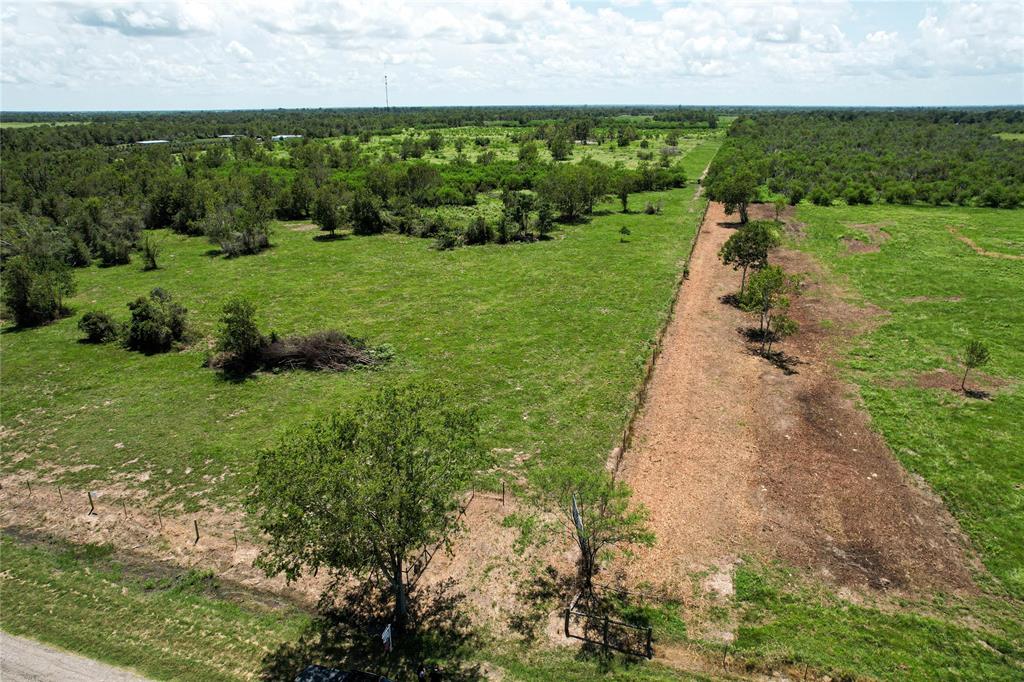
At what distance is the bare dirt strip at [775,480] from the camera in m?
19.0

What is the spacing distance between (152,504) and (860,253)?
66.5 m

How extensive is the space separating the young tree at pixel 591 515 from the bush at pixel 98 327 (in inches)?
1407

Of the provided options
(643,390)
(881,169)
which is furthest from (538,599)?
(881,169)

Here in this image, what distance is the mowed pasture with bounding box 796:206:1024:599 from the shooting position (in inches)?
854

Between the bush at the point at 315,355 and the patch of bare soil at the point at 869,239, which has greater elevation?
the patch of bare soil at the point at 869,239

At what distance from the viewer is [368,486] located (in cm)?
1426

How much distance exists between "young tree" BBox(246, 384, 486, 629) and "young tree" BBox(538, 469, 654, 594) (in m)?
4.33

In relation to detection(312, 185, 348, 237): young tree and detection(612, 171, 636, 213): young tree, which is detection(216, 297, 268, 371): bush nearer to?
detection(312, 185, 348, 237): young tree

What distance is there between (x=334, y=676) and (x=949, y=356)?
3959 cm

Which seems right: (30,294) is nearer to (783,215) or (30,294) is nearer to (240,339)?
(240,339)

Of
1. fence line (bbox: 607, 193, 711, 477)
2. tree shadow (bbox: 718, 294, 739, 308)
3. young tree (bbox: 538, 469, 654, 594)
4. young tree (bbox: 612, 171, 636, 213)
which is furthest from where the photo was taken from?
young tree (bbox: 612, 171, 636, 213)

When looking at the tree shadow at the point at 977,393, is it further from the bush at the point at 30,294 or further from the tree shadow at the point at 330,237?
the tree shadow at the point at 330,237

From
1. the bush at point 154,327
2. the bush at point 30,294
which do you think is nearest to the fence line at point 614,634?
the bush at point 154,327

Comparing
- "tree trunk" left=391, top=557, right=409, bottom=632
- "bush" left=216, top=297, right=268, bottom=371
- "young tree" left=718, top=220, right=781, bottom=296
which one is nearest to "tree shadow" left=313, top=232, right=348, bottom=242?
"bush" left=216, top=297, right=268, bottom=371
